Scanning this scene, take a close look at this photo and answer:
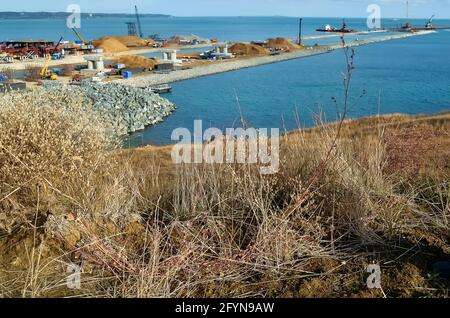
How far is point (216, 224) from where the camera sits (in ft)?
11.9

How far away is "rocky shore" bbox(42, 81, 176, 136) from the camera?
973 inches

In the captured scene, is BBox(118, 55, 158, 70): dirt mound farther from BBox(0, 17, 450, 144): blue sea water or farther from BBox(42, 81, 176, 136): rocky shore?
BBox(42, 81, 176, 136): rocky shore

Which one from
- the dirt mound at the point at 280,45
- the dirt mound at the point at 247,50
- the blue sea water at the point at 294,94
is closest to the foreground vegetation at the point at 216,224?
the blue sea water at the point at 294,94

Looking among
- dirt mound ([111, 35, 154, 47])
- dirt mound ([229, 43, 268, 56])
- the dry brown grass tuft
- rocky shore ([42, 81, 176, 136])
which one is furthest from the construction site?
the dry brown grass tuft

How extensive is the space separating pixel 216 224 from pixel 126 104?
79.8 feet

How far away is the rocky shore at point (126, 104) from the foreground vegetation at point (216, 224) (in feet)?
62.1

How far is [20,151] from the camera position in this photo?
3979mm

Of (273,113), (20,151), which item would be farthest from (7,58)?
(20,151)

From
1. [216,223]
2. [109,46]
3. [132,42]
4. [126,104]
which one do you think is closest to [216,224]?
[216,223]

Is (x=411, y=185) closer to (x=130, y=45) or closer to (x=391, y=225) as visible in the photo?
(x=391, y=225)

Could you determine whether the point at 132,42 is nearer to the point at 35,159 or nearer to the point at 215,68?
the point at 215,68

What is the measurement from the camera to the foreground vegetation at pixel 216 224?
9.78ft

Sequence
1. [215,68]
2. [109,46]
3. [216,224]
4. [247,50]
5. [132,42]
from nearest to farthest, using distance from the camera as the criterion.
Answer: [216,224] → [215,68] → [109,46] → [247,50] → [132,42]

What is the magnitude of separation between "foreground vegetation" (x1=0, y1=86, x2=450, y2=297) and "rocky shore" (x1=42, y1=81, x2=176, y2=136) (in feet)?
62.1
